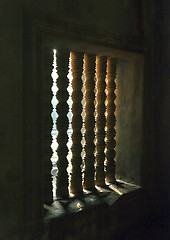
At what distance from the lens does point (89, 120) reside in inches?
136

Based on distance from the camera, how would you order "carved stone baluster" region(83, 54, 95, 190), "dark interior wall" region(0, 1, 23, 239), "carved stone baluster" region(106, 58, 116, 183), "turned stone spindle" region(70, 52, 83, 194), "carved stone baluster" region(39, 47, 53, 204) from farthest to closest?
1. "carved stone baluster" region(106, 58, 116, 183)
2. "carved stone baluster" region(83, 54, 95, 190)
3. "turned stone spindle" region(70, 52, 83, 194)
4. "carved stone baluster" region(39, 47, 53, 204)
5. "dark interior wall" region(0, 1, 23, 239)

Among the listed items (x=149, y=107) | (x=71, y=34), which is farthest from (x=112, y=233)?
(x=71, y=34)

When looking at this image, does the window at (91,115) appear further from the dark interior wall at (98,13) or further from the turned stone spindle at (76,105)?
the dark interior wall at (98,13)

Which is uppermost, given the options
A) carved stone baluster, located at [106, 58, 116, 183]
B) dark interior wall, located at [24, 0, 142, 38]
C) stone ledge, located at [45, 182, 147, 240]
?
dark interior wall, located at [24, 0, 142, 38]

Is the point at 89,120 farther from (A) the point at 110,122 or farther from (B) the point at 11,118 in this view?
(B) the point at 11,118

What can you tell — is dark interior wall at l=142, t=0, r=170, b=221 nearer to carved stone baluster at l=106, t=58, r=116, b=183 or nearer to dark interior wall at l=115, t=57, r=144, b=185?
dark interior wall at l=115, t=57, r=144, b=185

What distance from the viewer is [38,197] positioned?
2.62 metres

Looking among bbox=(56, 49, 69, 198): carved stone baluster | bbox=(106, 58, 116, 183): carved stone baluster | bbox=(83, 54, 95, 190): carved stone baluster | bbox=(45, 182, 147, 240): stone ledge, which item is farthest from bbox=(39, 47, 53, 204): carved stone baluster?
bbox=(106, 58, 116, 183): carved stone baluster

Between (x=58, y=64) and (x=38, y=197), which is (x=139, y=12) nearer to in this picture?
(x=58, y=64)

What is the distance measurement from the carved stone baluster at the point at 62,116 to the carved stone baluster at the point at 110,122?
0.82m

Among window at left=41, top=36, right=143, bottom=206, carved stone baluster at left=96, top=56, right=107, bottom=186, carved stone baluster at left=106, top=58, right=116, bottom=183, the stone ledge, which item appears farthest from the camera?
carved stone baluster at left=106, top=58, right=116, bottom=183

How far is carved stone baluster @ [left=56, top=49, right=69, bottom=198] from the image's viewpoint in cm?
311

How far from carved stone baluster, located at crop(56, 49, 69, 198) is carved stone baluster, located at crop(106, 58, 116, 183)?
816 mm

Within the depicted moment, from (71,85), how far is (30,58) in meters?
0.89
